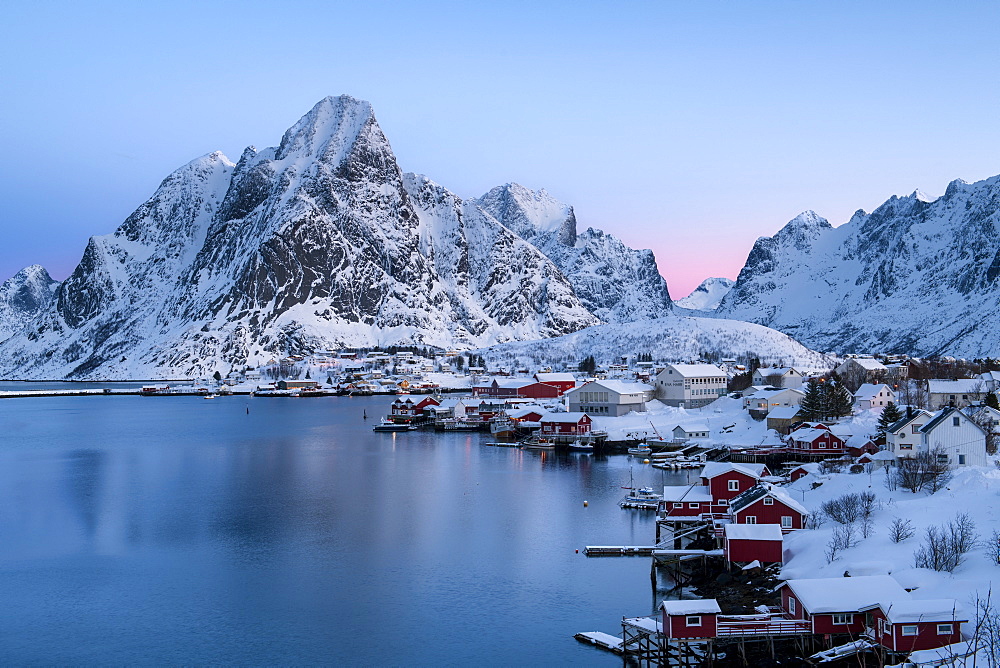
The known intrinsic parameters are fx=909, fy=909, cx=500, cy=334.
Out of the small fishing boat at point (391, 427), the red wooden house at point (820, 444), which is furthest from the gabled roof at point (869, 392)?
the small fishing boat at point (391, 427)

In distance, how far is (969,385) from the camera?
60.4 m

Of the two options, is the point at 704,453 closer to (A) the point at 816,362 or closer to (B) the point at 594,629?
(B) the point at 594,629

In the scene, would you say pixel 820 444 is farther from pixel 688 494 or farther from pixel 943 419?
pixel 688 494

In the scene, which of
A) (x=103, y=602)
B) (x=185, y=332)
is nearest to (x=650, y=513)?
(x=103, y=602)

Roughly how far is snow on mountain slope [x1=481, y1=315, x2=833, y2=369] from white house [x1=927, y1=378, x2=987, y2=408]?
58.5 m

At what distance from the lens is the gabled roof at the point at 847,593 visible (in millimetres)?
18859

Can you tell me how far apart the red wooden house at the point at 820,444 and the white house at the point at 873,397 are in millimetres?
14105

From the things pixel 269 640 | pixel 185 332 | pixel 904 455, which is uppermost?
pixel 185 332

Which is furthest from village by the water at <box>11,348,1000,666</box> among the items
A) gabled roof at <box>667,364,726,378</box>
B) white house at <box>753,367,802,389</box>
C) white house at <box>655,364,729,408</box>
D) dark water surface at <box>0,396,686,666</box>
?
gabled roof at <box>667,364,726,378</box>

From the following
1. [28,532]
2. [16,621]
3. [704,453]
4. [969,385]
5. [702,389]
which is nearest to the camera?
[16,621]

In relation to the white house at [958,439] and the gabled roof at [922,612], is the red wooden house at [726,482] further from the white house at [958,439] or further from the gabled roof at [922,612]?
the gabled roof at [922,612]

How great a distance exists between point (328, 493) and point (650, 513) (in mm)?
15620

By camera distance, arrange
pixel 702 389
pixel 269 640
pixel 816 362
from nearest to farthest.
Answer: pixel 269 640 < pixel 702 389 < pixel 816 362

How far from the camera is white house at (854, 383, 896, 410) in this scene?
60688 millimetres
